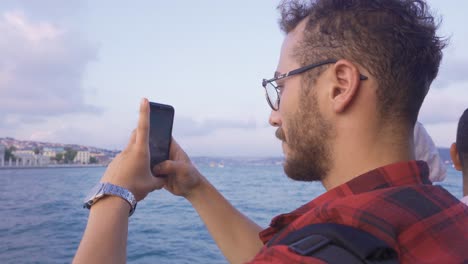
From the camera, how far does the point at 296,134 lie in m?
1.26

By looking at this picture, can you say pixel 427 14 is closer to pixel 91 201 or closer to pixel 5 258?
pixel 91 201

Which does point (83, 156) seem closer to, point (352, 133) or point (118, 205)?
point (118, 205)

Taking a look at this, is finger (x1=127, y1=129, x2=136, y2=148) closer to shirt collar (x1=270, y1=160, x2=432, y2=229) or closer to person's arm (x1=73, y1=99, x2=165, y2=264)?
person's arm (x1=73, y1=99, x2=165, y2=264)

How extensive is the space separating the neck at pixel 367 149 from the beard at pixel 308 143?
48 mm

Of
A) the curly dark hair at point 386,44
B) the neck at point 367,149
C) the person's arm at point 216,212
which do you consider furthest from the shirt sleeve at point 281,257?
the person's arm at point 216,212

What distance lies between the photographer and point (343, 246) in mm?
793

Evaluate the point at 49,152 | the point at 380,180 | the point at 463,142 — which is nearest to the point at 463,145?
the point at 463,142

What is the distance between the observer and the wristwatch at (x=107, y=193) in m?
1.23

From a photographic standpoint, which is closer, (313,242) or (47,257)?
(313,242)

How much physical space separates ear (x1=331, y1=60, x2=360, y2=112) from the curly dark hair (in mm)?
30

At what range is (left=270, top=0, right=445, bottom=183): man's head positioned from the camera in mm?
1143

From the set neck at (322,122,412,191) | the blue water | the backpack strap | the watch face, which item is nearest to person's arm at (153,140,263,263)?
the watch face

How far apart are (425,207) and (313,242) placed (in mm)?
288

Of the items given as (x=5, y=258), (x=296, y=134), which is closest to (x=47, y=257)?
(x=5, y=258)
